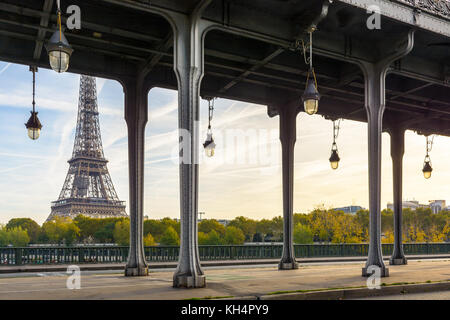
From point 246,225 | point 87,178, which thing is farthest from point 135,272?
point 87,178

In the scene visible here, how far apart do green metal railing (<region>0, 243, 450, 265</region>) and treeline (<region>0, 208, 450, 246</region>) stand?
39.7 metres

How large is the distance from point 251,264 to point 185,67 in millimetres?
15416

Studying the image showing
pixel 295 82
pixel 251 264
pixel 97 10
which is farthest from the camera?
pixel 251 264

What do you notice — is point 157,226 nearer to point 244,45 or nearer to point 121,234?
point 121,234

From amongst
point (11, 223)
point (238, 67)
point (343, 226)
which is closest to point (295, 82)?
point (238, 67)

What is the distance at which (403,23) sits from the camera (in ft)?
50.4

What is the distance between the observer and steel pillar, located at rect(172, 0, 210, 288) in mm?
12180

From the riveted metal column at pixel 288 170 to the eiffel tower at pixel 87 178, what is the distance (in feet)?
271

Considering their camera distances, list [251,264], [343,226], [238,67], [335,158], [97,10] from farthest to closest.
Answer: [343,226]
[251,264]
[335,158]
[238,67]
[97,10]

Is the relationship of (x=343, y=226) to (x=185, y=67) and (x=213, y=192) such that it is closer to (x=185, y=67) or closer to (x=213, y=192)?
(x=213, y=192)

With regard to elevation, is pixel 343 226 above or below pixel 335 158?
below

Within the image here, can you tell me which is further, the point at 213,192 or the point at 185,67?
the point at 213,192

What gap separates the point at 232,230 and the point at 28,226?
49053mm

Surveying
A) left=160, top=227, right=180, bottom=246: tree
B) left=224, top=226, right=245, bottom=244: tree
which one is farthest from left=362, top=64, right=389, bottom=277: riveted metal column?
left=224, top=226, right=245, bottom=244: tree
